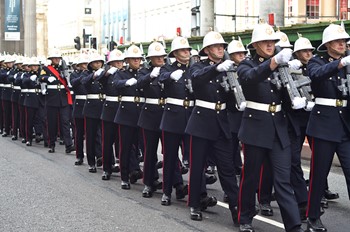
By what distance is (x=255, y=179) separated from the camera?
7395mm

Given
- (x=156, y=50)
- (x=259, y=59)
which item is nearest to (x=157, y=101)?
(x=156, y=50)

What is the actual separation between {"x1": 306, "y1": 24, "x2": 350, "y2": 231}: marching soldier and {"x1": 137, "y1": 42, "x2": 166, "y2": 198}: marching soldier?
242 cm

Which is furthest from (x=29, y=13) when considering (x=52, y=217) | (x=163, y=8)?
(x=52, y=217)

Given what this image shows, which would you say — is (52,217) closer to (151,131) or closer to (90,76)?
(151,131)

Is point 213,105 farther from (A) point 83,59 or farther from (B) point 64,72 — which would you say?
(B) point 64,72

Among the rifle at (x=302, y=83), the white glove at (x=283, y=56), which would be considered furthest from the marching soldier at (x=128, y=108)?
the white glove at (x=283, y=56)

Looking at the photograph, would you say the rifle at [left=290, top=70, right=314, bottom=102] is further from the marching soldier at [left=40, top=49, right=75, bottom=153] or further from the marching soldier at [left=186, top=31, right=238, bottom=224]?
the marching soldier at [left=40, top=49, right=75, bottom=153]

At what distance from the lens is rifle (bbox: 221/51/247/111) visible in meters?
7.53

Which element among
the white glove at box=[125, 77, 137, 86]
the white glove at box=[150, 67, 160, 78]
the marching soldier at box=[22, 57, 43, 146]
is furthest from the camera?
the marching soldier at box=[22, 57, 43, 146]

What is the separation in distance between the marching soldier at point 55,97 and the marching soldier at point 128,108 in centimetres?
457

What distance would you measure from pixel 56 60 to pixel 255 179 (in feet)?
27.9

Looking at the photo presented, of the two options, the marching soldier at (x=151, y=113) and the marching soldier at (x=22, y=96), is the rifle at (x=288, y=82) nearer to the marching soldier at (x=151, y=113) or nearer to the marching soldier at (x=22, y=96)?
the marching soldier at (x=151, y=113)

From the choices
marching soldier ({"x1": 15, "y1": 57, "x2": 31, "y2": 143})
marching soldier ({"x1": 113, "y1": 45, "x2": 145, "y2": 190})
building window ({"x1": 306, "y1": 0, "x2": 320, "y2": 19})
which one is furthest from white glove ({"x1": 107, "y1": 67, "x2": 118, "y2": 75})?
building window ({"x1": 306, "y1": 0, "x2": 320, "y2": 19})

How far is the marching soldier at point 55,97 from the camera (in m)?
15.1
